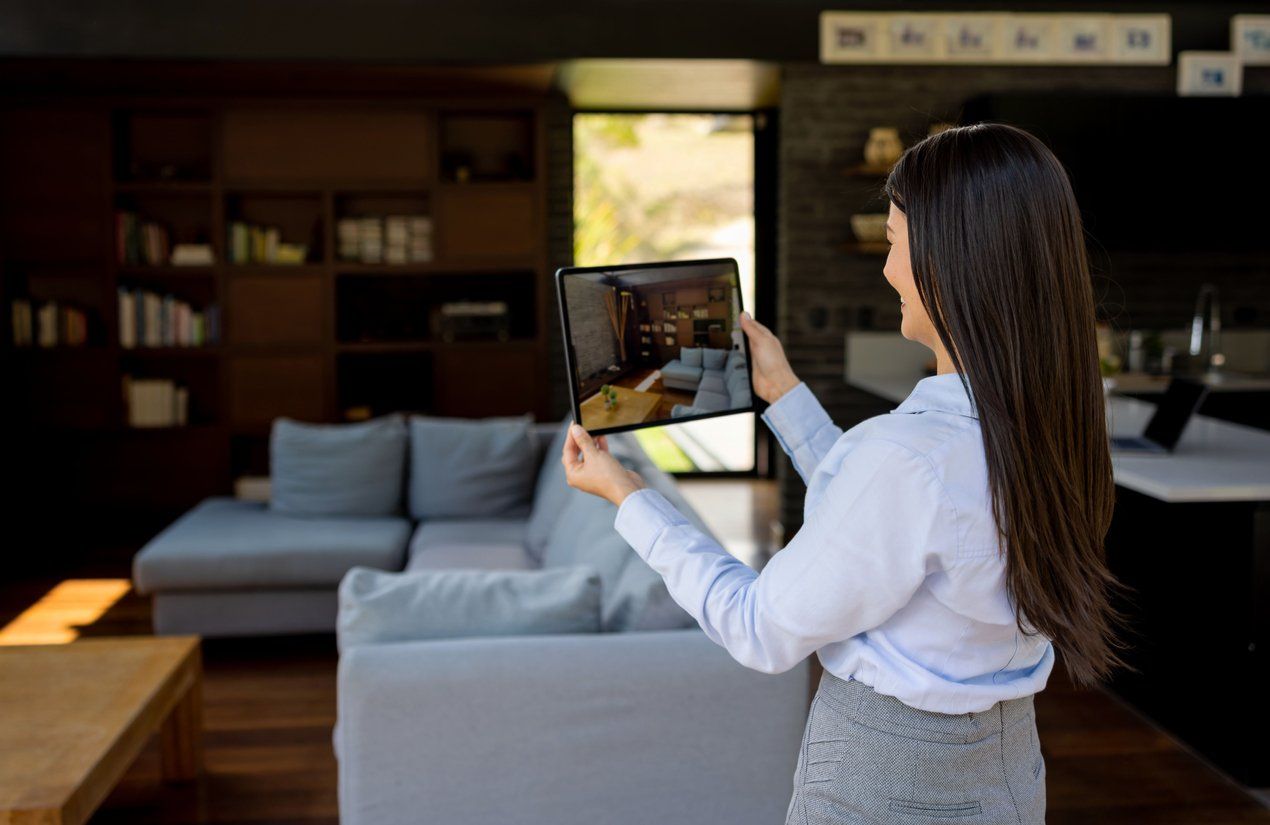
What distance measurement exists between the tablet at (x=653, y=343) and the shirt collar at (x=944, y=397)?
39 centimetres

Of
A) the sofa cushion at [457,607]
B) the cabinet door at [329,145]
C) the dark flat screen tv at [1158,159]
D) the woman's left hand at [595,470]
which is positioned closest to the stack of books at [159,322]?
the cabinet door at [329,145]

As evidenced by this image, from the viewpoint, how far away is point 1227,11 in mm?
5898

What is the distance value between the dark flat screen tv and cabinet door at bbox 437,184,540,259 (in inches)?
87.8

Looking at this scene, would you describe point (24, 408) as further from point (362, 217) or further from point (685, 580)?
point (685, 580)

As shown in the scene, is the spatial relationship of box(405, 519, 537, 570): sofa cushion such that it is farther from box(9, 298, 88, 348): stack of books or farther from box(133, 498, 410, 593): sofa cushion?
box(9, 298, 88, 348): stack of books

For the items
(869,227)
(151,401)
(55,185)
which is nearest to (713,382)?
(869,227)

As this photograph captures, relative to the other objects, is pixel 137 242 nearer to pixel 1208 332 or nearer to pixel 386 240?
pixel 386 240

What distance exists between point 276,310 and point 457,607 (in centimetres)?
430

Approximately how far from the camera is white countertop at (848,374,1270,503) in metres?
3.11

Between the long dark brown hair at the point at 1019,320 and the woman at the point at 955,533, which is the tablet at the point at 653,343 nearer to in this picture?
the woman at the point at 955,533

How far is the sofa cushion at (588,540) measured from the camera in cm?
296

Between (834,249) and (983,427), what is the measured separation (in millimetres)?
4924

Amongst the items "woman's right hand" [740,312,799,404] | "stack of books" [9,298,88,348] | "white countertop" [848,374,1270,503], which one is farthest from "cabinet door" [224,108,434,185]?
"woman's right hand" [740,312,799,404]

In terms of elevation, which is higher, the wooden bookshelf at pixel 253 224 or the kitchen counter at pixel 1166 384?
the wooden bookshelf at pixel 253 224
